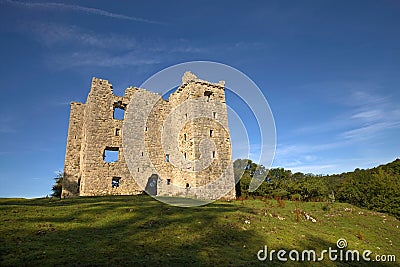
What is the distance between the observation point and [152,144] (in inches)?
1118

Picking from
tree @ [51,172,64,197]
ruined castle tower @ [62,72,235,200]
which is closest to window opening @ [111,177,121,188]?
ruined castle tower @ [62,72,235,200]

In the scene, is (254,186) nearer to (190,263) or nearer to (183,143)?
(183,143)

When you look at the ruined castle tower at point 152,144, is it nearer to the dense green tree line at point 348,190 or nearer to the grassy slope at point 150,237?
the dense green tree line at point 348,190

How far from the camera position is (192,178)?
2473 centimetres

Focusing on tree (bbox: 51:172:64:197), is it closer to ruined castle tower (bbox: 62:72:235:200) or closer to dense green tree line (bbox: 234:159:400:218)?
ruined castle tower (bbox: 62:72:235:200)

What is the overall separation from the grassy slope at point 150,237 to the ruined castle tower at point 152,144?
1133cm

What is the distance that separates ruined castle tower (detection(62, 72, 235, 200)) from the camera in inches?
992

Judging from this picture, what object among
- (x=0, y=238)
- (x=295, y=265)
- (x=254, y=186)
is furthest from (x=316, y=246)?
(x=254, y=186)

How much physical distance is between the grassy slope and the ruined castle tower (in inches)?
446

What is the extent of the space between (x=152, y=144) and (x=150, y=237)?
19604mm

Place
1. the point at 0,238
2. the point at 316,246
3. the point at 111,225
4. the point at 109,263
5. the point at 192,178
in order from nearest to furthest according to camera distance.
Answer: the point at 109,263 < the point at 0,238 < the point at 111,225 < the point at 316,246 < the point at 192,178

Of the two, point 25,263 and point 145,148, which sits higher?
point 145,148

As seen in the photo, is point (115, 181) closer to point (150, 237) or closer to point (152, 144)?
point (152, 144)

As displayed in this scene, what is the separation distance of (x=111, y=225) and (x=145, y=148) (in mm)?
17823
